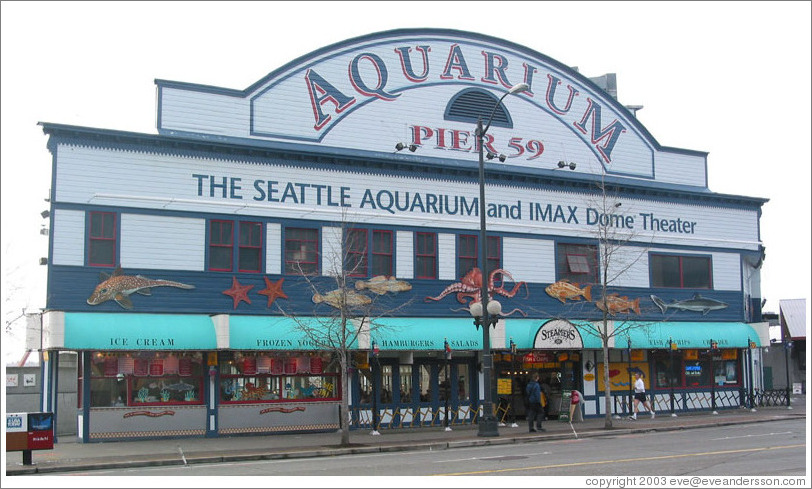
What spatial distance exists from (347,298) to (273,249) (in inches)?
113

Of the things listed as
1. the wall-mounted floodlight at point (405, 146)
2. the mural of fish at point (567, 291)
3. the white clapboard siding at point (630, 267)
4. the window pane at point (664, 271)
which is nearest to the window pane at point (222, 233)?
the wall-mounted floodlight at point (405, 146)

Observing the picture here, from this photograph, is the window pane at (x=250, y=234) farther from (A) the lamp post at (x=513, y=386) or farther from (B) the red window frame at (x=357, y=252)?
(A) the lamp post at (x=513, y=386)

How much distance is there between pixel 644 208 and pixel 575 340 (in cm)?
725

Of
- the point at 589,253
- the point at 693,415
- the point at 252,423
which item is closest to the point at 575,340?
the point at 589,253

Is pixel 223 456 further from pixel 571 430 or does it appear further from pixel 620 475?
pixel 571 430

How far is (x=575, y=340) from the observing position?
1292 inches

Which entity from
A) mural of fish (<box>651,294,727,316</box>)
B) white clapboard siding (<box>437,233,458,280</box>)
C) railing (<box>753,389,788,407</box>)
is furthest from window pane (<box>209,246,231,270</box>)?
railing (<box>753,389,788,407</box>)

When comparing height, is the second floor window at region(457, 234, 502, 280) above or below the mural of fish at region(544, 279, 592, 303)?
above

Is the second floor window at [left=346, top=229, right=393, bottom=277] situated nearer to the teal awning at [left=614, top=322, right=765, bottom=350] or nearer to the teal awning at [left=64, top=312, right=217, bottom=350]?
the teal awning at [left=64, top=312, right=217, bottom=350]

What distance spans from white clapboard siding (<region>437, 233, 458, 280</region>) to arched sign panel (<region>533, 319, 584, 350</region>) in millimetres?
3686

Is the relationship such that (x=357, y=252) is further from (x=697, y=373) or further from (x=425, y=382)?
(x=697, y=373)

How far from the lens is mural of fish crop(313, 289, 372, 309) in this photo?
29078 millimetres

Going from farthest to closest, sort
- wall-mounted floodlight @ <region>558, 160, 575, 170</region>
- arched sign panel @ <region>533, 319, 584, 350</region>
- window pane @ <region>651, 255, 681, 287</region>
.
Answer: window pane @ <region>651, 255, 681, 287</region> → wall-mounted floodlight @ <region>558, 160, 575, 170</region> → arched sign panel @ <region>533, 319, 584, 350</region>

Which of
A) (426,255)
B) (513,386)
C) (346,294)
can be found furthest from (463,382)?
(346,294)
